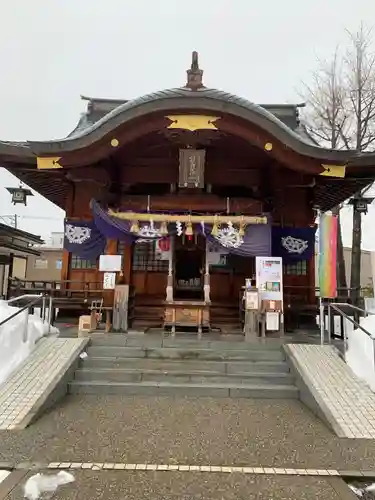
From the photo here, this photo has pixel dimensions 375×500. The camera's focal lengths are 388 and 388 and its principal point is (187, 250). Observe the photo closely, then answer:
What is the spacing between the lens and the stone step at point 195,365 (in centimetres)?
707

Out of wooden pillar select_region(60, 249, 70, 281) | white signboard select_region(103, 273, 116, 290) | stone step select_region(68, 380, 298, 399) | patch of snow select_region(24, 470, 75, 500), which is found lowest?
patch of snow select_region(24, 470, 75, 500)

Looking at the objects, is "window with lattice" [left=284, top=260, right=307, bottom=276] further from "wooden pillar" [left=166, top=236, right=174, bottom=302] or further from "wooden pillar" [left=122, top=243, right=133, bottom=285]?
"wooden pillar" [left=122, top=243, right=133, bottom=285]

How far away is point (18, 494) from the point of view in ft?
11.3

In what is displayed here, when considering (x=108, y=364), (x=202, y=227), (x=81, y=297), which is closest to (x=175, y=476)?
(x=108, y=364)

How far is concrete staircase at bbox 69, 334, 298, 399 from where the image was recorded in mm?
6430

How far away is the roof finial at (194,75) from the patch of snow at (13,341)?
6.20 meters

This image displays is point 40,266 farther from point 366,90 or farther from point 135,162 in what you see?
point 366,90

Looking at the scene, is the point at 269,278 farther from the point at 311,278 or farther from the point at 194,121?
the point at 194,121

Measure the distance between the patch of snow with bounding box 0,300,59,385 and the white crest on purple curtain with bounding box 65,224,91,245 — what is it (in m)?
3.33

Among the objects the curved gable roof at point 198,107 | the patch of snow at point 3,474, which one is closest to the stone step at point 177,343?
the patch of snow at point 3,474

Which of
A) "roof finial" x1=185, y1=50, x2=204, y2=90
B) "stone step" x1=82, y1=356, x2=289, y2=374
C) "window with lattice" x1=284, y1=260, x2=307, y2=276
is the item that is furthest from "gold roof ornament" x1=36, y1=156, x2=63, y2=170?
"window with lattice" x1=284, y1=260, x2=307, y2=276

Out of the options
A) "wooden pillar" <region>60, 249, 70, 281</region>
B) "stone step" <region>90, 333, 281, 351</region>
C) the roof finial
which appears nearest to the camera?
"stone step" <region>90, 333, 281, 351</region>

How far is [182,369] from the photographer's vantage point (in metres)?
7.04

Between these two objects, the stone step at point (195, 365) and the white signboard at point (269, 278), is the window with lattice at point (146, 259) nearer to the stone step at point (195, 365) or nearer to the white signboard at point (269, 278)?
the white signboard at point (269, 278)
